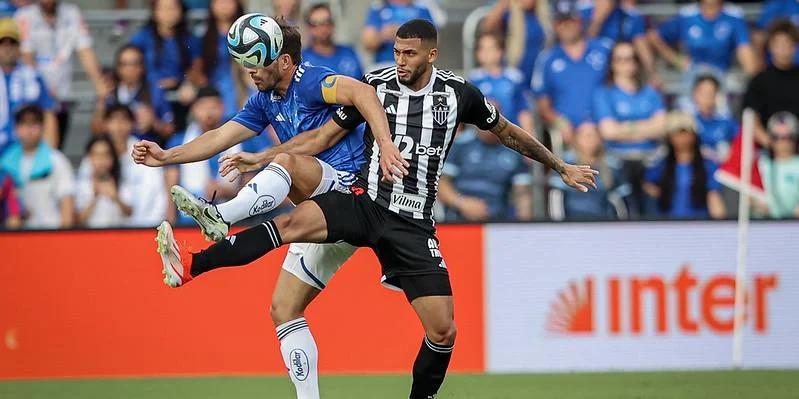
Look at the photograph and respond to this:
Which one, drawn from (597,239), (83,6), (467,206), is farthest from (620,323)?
(83,6)

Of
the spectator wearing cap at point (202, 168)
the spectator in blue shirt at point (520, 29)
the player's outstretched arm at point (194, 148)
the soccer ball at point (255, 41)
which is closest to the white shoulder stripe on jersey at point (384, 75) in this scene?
the soccer ball at point (255, 41)

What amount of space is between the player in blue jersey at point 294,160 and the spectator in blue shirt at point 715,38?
6976mm

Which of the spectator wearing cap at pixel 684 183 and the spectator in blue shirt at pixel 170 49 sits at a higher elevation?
the spectator in blue shirt at pixel 170 49

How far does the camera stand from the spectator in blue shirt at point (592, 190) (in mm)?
12609

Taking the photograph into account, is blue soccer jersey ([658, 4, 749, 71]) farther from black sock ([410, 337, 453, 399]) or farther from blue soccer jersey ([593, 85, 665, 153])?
black sock ([410, 337, 453, 399])

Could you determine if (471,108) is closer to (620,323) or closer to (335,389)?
(335,389)

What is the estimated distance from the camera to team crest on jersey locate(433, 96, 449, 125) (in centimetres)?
784

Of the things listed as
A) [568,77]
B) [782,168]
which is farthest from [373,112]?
[782,168]

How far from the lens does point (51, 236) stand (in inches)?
454

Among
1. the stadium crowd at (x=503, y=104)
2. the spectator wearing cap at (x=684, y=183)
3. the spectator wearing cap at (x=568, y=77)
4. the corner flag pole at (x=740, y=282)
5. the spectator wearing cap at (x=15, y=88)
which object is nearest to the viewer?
the corner flag pole at (x=740, y=282)

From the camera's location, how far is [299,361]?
812 cm

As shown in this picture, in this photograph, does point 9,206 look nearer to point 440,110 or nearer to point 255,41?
point 255,41

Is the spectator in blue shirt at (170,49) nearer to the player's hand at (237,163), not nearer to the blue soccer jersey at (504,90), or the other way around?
the blue soccer jersey at (504,90)

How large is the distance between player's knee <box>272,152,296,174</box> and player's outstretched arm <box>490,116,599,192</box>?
4.39 feet
